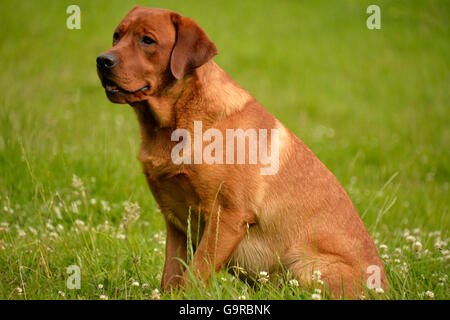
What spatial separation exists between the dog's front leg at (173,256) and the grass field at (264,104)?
0.14 m

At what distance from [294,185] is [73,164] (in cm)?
279

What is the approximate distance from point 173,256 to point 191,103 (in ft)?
3.39

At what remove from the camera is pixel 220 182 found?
3023 millimetres

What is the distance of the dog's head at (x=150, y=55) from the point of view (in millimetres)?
2975

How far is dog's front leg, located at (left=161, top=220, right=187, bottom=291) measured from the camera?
333cm

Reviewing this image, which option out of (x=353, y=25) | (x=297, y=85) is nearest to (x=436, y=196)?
(x=297, y=85)

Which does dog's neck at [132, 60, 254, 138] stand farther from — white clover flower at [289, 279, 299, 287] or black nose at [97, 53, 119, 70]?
white clover flower at [289, 279, 299, 287]

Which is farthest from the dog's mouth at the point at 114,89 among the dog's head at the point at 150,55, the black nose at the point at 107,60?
the black nose at the point at 107,60

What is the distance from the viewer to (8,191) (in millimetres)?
4723

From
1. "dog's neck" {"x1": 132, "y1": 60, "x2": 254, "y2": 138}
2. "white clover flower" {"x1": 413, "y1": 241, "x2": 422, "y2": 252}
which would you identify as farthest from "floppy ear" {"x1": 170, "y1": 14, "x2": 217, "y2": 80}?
"white clover flower" {"x1": 413, "y1": 241, "x2": 422, "y2": 252}

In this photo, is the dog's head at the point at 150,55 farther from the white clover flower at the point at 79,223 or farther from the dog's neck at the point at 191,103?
the white clover flower at the point at 79,223

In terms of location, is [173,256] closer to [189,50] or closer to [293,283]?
[293,283]

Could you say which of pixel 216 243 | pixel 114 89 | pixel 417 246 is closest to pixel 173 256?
pixel 216 243
